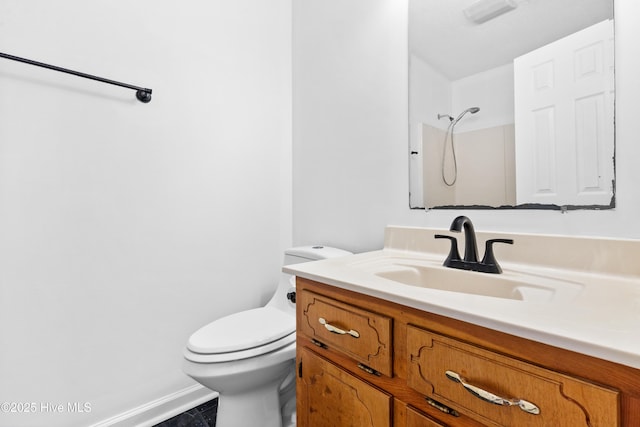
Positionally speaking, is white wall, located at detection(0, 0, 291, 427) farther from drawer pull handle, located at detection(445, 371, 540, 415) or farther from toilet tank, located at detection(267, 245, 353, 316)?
drawer pull handle, located at detection(445, 371, 540, 415)

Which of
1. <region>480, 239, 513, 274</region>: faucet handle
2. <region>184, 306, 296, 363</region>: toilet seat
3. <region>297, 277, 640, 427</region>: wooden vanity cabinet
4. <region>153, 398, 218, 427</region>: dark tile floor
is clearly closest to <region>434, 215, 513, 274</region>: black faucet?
<region>480, 239, 513, 274</region>: faucet handle

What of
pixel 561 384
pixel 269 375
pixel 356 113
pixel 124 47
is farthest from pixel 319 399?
pixel 124 47

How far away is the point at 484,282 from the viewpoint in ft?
2.56

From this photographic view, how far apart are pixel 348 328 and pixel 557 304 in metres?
0.41

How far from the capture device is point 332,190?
150 centimetres

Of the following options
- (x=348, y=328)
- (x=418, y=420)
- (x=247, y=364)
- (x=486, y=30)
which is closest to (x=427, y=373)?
(x=418, y=420)

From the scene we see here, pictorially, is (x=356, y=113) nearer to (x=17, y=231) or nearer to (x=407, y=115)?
(x=407, y=115)

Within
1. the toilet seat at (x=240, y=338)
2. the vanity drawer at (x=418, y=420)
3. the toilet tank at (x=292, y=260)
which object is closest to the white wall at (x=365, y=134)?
the toilet tank at (x=292, y=260)

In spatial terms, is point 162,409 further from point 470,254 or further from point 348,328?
point 470,254

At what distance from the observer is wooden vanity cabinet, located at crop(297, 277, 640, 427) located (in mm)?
386

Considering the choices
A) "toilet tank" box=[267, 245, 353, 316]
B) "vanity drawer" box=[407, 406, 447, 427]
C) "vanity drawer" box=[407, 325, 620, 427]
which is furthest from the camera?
"toilet tank" box=[267, 245, 353, 316]

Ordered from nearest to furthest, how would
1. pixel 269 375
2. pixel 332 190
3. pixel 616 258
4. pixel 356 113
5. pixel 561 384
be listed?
pixel 561 384 → pixel 616 258 → pixel 269 375 → pixel 356 113 → pixel 332 190

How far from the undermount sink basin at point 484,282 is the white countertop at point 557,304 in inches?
0.8

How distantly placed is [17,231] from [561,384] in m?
1.53
